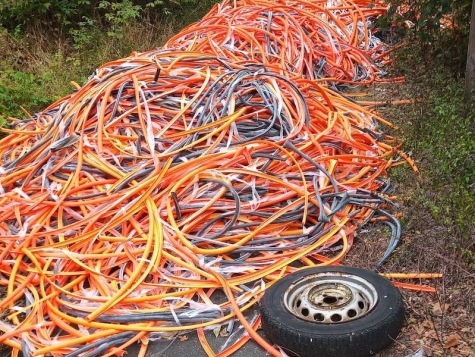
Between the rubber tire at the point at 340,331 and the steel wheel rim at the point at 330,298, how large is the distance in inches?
1.8

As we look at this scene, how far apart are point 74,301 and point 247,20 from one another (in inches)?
174

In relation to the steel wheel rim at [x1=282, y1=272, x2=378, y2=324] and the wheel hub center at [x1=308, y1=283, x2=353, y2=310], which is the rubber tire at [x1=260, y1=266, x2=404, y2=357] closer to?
the steel wheel rim at [x1=282, y1=272, x2=378, y2=324]

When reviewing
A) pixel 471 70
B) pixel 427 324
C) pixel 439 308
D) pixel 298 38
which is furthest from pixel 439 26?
pixel 427 324

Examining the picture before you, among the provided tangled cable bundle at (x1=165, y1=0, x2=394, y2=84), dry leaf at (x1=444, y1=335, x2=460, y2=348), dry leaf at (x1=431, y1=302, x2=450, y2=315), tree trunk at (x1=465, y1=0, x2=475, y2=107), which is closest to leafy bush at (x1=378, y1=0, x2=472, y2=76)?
tree trunk at (x1=465, y1=0, x2=475, y2=107)

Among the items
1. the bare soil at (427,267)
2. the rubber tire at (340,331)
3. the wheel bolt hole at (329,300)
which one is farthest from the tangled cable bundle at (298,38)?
the rubber tire at (340,331)

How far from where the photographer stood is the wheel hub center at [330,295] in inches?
125

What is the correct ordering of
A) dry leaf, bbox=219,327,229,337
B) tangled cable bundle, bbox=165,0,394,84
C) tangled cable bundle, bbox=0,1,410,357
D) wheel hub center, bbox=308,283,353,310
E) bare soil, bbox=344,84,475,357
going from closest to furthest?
1. bare soil, bbox=344,84,475,357
2. wheel hub center, bbox=308,283,353,310
3. dry leaf, bbox=219,327,229,337
4. tangled cable bundle, bbox=0,1,410,357
5. tangled cable bundle, bbox=165,0,394,84

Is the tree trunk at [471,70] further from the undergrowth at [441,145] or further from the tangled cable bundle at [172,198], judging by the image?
the tangled cable bundle at [172,198]

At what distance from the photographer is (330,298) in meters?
3.24

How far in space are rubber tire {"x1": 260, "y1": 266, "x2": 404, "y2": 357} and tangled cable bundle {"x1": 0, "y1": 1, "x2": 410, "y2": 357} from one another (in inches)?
7.3

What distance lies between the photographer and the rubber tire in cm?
290

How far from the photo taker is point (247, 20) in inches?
277

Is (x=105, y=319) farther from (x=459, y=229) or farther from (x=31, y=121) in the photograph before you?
(x=31, y=121)

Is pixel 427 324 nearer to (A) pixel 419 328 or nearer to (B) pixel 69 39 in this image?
(A) pixel 419 328
